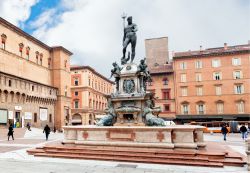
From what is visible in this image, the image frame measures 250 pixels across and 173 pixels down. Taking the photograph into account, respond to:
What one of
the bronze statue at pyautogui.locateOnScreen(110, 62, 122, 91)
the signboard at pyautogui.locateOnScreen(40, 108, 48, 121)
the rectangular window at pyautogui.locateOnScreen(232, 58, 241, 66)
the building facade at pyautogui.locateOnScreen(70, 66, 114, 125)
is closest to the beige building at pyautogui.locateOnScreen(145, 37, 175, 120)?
the rectangular window at pyautogui.locateOnScreen(232, 58, 241, 66)

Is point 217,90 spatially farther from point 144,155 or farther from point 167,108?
point 144,155

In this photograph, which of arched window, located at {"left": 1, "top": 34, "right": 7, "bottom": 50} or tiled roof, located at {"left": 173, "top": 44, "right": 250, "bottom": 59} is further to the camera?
tiled roof, located at {"left": 173, "top": 44, "right": 250, "bottom": 59}

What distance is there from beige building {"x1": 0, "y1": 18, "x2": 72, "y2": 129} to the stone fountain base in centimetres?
2687

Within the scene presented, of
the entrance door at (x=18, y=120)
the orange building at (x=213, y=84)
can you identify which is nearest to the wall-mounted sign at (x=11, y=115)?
the entrance door at (x=18, y=120)

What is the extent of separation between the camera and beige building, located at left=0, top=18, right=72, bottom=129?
37219mm

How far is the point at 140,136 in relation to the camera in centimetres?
1169

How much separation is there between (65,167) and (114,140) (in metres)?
3.13

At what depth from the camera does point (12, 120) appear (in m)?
37.2

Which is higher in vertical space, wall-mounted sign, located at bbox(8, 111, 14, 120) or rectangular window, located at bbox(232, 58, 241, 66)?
rectangular window, located at bbox(232, 58, 241, 66)

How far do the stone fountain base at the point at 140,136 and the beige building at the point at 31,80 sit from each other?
2687 cm

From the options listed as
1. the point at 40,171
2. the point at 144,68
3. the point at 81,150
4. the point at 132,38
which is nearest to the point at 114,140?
the point at 81,150

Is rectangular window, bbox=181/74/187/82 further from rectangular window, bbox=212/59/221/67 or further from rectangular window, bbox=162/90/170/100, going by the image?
rectangular window, bbox=212/59/221/67

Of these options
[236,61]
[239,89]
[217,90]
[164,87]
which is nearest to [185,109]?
[164,87]

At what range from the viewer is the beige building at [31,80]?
37219 mm
